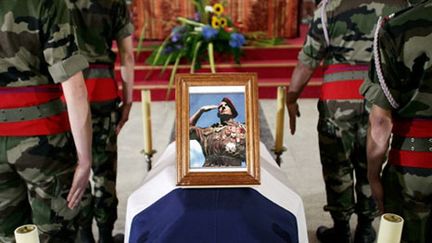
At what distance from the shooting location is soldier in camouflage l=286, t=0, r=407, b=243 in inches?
72.6

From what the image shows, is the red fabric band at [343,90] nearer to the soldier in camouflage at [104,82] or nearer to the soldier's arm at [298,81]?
the soldier's arm at [298,81]

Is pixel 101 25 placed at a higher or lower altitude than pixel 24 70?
higher

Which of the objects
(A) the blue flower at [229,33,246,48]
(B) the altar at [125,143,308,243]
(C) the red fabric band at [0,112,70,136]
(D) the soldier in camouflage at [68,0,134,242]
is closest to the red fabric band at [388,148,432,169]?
(B) the altar at [125,143,308,243]

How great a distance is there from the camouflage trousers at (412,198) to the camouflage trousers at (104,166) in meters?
1.20

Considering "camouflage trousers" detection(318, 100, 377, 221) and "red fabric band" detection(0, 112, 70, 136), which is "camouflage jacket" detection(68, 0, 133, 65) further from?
"camouflage trousers" detection(318, 100, 377, 221)

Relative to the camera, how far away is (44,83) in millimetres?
1365

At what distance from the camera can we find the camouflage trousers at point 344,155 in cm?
199

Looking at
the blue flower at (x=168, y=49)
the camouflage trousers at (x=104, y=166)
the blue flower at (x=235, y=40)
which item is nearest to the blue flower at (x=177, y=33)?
the blue flower at (x=168, y=49)

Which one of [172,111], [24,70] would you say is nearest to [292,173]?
[172,111]

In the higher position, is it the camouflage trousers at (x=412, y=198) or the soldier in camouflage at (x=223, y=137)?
the soldier in camouflage at (x=223, y=137)

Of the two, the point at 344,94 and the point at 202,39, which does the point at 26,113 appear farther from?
the point at 202,39

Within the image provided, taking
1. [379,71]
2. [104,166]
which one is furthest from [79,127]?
[379,71]

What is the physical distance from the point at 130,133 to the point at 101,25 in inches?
89.3

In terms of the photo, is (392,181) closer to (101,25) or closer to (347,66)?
(347,66)
